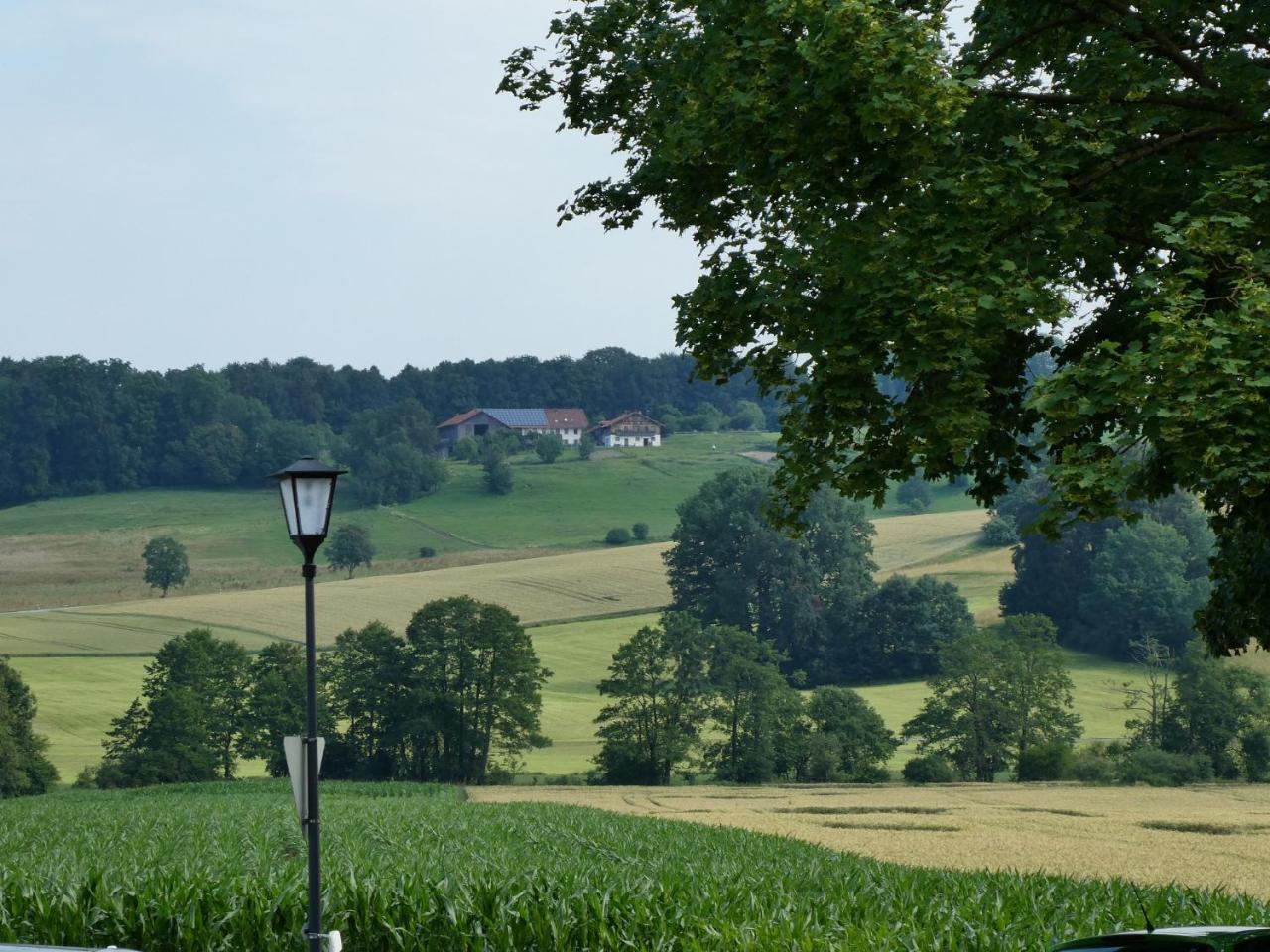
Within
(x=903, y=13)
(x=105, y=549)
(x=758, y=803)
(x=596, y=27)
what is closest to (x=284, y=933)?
(x=903, y=13)

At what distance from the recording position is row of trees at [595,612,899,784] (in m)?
70.4

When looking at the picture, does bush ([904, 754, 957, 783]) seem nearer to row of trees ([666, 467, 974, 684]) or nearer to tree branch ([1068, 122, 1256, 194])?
row of trees ([666, 467, 974, 684])

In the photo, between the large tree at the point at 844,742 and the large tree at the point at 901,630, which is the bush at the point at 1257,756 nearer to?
the large tree at the point at 844,742

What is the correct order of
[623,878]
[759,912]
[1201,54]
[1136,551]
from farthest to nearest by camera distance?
[1136,551] → [1201,54] → [623,878] → [759,912]

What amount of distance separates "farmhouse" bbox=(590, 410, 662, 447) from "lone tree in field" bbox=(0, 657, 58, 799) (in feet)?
418

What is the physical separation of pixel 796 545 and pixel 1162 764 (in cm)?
5036

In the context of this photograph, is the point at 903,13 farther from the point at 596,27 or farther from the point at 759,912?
the point at 759,912

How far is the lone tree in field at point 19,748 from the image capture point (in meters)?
65.0

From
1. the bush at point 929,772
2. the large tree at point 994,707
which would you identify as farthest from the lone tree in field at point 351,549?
the bush at point 929,772

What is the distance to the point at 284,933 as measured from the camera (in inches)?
605

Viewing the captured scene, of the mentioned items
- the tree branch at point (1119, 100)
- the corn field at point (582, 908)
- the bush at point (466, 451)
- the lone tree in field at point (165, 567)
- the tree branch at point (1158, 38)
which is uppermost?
the tree branch at point (1158, 38)

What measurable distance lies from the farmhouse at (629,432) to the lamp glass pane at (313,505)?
17875 centimetres

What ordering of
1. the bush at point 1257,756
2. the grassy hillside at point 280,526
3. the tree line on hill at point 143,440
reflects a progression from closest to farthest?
1. the bush at point 1257,756
2. the grassy hillside at point 280,526
3. the tree line on hill at point 143,440

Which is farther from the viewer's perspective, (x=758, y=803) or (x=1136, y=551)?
(x=1136, y=551)
